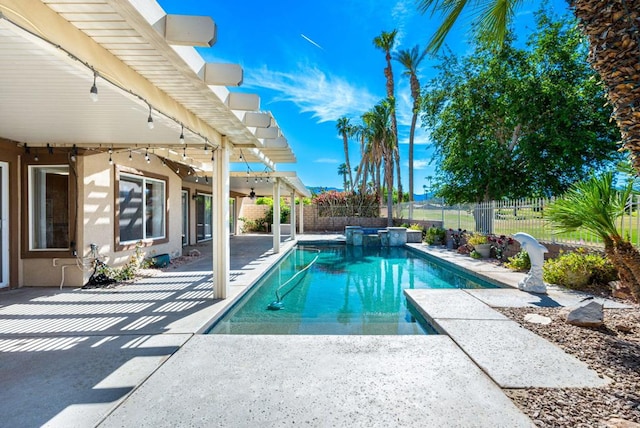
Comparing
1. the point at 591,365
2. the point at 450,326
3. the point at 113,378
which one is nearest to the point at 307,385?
the point at 113,378

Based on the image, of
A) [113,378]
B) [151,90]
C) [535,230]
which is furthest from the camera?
[535,230]

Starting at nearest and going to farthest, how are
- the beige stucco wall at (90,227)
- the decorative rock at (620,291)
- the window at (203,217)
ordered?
the decorative rock at (620,291), the beige stucco wall at (90,227), the window at (203,217)

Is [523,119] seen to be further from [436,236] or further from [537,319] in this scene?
[537,319]

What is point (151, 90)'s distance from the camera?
381 centimetres

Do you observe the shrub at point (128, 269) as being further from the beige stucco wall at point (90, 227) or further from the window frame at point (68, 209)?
the window frame at point (68, 209)

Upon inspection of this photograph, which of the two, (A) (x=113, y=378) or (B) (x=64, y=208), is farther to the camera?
(B) (x=64, y=208)

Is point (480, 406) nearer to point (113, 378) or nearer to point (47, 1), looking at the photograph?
point (113, 378)

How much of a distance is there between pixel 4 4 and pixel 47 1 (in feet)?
1.01

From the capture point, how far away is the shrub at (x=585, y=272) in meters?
6.07

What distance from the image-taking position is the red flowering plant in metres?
9.69

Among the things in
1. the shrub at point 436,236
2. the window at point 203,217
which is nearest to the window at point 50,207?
the window at point 203,217

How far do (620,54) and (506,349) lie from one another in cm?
297

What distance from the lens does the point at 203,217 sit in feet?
50.7

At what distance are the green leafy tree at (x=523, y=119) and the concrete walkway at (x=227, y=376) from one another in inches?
427
